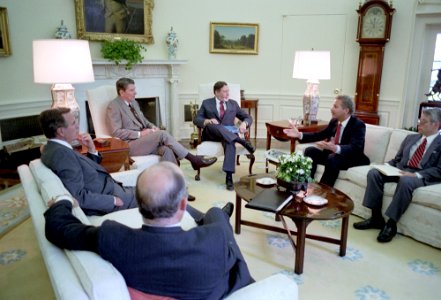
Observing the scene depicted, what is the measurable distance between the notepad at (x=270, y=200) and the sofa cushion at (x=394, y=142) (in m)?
1.42

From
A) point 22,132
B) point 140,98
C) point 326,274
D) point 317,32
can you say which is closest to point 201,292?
point 326,274

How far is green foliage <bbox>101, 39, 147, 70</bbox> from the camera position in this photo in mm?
5035

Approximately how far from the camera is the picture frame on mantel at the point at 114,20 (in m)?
5.08

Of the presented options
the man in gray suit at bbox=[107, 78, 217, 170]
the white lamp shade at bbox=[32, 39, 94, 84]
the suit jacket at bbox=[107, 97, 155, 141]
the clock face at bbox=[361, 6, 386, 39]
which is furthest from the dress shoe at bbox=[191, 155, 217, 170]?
the clock face at bbox=[361, 6, 386, 39]

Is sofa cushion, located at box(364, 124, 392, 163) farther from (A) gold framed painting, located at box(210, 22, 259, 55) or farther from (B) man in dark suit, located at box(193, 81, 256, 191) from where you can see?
(A) gold framed painting, located at box(210, 22, 259, 55)

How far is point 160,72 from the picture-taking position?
5930 millimetres

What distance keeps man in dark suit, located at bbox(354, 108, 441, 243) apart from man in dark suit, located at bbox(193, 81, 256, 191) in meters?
1.48

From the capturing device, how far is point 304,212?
95.0 inches

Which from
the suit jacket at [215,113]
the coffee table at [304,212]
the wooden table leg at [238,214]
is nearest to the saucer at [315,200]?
the coffee table at [304,212]

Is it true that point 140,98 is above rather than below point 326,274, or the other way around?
above

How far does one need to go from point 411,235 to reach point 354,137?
1.01 metres

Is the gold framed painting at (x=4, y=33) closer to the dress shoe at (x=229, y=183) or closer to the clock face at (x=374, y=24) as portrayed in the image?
the dress shoe at (x=229, y=183)

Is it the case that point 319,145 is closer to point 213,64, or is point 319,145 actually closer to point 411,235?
point 411,235

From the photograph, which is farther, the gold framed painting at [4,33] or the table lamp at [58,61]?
the gold framed painting at [4,33]
